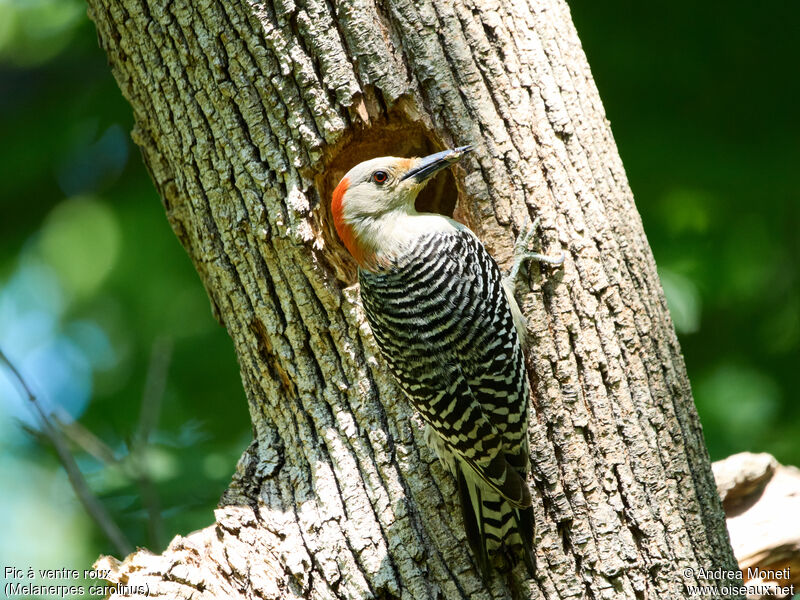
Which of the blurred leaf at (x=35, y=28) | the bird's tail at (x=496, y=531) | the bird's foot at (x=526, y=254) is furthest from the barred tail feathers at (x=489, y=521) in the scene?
the blurred leaf at (x=35, y=28)

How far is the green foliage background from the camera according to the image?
495 centimetres

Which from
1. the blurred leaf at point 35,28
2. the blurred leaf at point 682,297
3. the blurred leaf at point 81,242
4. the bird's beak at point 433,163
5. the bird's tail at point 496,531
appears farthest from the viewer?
the blurred leaf at point 81,242

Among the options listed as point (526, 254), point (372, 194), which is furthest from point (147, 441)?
point (526, 254)

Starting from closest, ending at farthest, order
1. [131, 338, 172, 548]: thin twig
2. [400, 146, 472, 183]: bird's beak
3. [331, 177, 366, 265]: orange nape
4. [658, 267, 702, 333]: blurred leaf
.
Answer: [400, 146, 472, 183]: bird's beak
[331, 177, 366, 265]: orange nape
[131, 338, 172, 548]: thin twig
[658, 267, 702, 333]: blurred leaf

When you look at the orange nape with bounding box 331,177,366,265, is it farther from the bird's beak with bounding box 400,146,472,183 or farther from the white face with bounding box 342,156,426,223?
the bird's beak with bounding box 400,146,472,183

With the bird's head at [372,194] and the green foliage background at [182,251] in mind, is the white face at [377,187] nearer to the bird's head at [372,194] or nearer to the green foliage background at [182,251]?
the bird's head at [372,194]

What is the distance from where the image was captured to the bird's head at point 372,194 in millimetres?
3902

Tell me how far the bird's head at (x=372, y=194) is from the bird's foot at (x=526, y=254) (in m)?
0.50

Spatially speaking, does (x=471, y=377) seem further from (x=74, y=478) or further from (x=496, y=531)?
(x=74, y=478)

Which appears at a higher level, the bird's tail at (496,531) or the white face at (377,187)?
the white face at (377,187)

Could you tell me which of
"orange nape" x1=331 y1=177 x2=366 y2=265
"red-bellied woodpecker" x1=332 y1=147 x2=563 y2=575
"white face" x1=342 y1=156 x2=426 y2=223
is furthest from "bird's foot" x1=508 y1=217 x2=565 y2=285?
"orange nape" x1=331 y1=177 x2=366 y2=265

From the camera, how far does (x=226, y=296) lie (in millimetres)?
3889

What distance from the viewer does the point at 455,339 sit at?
3.77m

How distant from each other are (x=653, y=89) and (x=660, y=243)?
1.03 m
